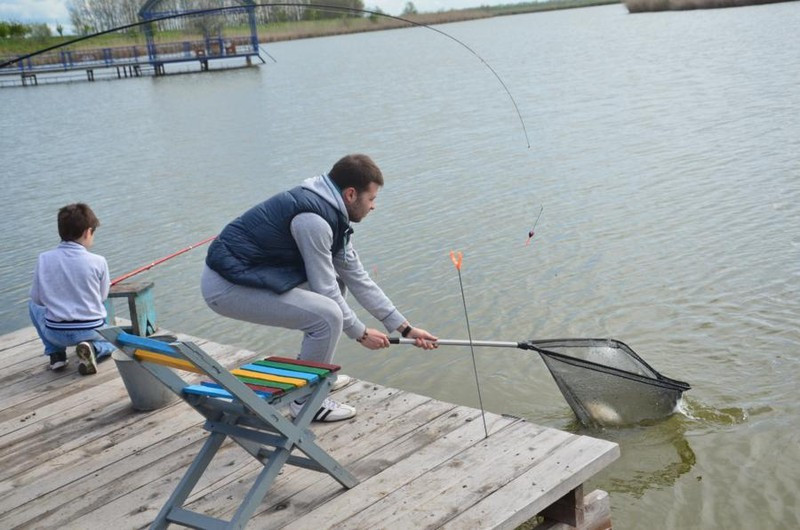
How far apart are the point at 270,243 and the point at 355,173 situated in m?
0.47

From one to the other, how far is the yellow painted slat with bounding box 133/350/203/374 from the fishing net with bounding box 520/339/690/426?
6.84ft

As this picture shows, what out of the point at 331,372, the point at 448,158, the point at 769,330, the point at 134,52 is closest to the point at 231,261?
the point at 331,372

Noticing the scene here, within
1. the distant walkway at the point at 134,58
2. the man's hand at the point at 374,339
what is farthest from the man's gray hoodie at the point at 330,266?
the distant walkway at the point at 134,58

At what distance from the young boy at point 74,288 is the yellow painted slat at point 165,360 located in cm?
207

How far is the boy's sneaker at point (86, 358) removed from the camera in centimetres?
524

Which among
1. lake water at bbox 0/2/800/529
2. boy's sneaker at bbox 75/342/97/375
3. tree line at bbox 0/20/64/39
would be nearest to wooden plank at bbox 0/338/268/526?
boy's sneaker at bbox 75/342/97/375

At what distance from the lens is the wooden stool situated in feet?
18.6

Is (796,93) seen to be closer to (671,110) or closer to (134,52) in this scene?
(671,110)

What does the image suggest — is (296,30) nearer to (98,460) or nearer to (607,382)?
(607,382)

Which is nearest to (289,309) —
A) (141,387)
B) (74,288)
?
(141,387)

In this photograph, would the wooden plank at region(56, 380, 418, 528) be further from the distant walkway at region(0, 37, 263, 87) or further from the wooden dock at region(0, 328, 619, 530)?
the distant walkway at region(0, 37, 263, 87)

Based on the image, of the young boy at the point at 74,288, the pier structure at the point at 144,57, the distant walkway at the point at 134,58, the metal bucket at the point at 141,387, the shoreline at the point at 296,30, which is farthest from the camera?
the shoreline at the point at 296,30

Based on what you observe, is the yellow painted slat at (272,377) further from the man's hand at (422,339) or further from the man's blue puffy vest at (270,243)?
the man's hand at (422,339)

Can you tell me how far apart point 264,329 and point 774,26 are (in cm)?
2355
